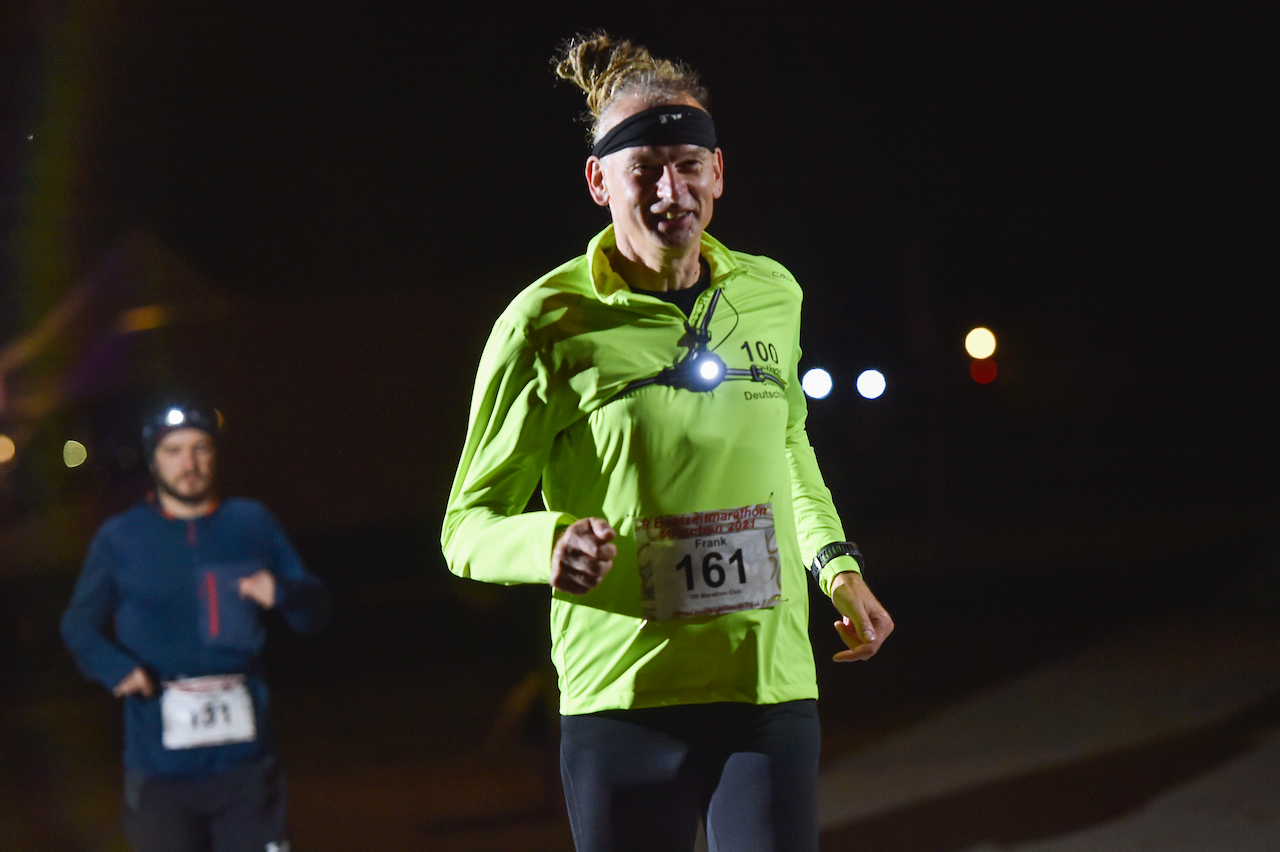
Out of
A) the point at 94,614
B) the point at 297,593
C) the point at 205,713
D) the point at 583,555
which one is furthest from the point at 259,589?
the point at 583,555

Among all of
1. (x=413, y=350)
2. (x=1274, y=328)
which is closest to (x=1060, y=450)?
(x=1274, y=328)

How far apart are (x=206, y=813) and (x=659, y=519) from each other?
2.39 m

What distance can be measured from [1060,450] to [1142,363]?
2.94 metres

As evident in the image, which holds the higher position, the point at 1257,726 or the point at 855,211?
the point at 855,211

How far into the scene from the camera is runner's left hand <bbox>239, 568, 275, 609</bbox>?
4.30 meters

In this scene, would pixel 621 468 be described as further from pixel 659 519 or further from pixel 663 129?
pixel 663 129

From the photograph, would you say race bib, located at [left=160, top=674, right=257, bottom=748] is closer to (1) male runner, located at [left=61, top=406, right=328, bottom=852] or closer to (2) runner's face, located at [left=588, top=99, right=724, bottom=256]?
(1) male runner, located at [left=61, top=406, right=328, bottom=852]

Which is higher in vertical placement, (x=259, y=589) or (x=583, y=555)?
(x=583, y=555)

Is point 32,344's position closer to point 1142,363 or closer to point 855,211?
point 855,211

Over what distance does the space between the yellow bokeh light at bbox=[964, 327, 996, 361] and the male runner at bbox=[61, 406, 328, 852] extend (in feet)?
82.2

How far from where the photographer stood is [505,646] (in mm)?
12977

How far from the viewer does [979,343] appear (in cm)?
2825

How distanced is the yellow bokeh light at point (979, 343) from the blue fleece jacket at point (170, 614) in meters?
25.2

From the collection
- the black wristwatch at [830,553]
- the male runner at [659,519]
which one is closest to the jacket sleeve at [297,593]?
the male runner at [659,519]
